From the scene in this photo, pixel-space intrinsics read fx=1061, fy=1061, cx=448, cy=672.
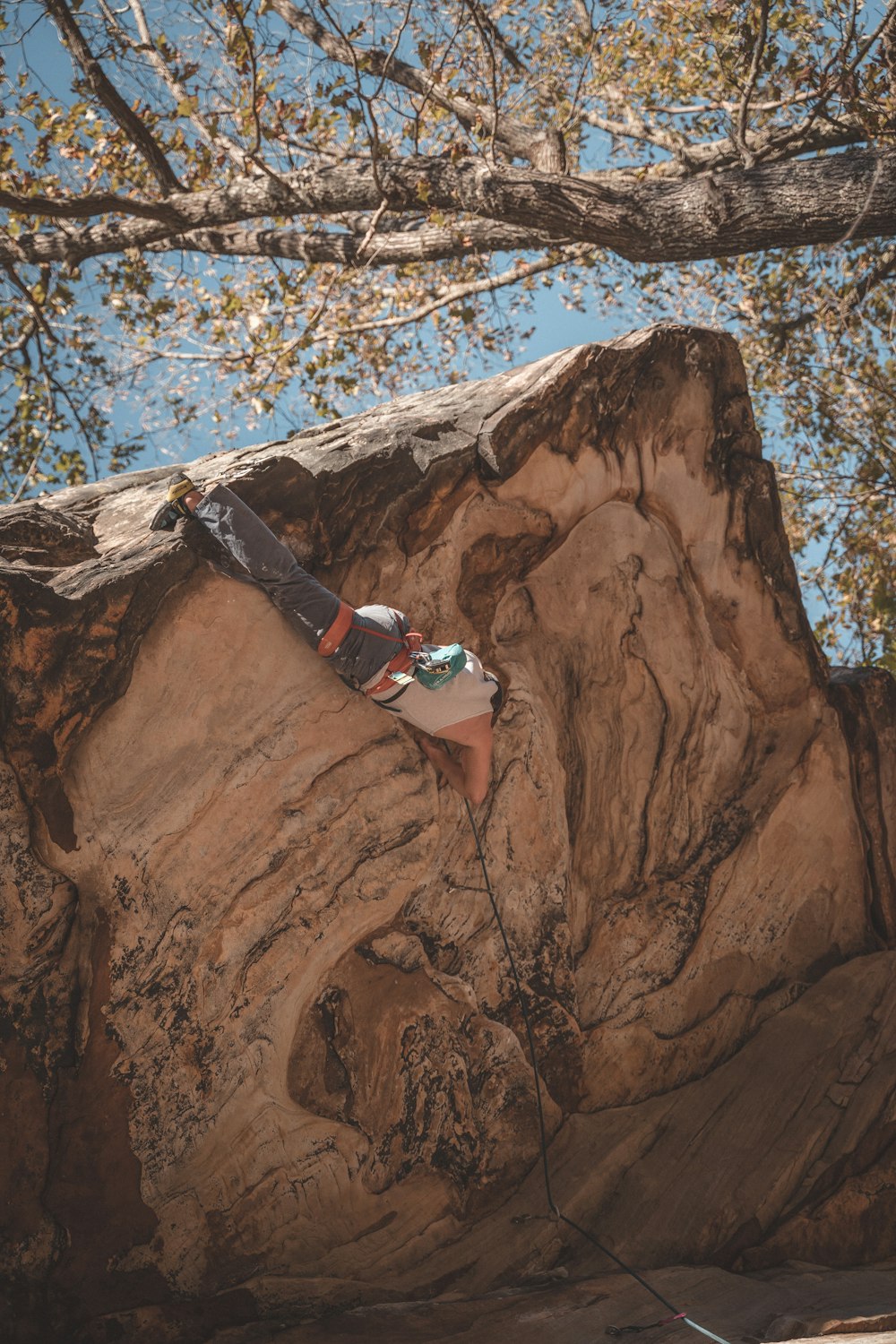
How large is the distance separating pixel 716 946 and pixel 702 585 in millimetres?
1835

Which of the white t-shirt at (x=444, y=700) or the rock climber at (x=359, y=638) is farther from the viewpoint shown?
the white t-shirt at (x=444, y=700)

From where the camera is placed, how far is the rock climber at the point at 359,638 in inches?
157

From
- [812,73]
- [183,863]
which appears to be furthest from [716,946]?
[812,73]

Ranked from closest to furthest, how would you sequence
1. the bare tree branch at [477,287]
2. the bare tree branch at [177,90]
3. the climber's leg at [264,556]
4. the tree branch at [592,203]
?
the climber's leg at [264,556] → the tree branch at [592,203] → the bare tree branch at [177,90] → the bare tree branch at [477,287]

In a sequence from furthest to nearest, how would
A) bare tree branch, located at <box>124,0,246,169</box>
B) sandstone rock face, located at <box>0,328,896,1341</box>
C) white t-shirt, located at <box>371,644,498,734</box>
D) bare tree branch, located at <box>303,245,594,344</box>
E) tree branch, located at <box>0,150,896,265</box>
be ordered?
1. bare tree branch, located at <box>303,245,594,344</box>
2. bare tree branch, located at <box>124,0,246,169</box>
3. tree branch, located at <box>0,150,896,265</box>
4. white t-shirt, located at <box>371,644,498,734</box>
5. sandstone rock face, located at <box>0,328,896,1341</box>

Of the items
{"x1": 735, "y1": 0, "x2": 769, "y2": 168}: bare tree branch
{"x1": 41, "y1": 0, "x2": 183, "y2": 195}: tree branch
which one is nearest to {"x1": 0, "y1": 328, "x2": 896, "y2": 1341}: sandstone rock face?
{"x1": 735, "y1": 0, "x2": 769, "y2": 168}: bare tree branch

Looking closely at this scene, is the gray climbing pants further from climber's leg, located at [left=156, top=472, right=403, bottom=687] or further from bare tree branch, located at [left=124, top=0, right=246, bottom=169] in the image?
bare tree branch, located at [left=124, top=0, right=246, bottom=169]

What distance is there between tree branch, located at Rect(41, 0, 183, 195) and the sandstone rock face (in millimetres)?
3088

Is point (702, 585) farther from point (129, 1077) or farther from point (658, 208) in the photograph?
point (129, 1077)

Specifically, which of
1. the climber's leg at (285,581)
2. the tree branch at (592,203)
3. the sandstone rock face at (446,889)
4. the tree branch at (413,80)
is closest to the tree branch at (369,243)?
the tree branch at (592,203)

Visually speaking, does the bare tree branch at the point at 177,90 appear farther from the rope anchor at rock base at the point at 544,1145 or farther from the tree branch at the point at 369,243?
the rope anchor at rock base at the point at 544,1145

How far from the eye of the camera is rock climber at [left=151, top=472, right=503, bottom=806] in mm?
3990

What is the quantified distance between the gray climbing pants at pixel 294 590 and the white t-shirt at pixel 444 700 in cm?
16

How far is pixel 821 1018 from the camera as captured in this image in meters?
5.16
